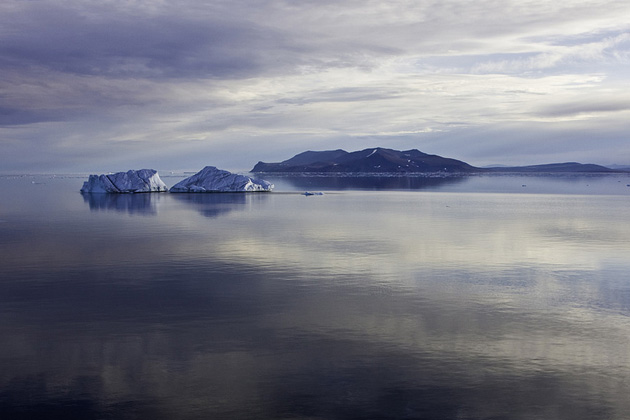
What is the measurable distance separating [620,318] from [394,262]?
351 inches

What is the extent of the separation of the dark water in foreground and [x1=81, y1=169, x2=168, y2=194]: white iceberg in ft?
176

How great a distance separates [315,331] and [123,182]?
233 feet

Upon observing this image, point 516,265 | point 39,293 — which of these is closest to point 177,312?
point 39,293

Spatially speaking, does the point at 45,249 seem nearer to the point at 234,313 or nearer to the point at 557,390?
the point at 234,313

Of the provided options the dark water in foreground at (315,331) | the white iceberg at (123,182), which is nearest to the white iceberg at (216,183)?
the white iceberg at (123,182)

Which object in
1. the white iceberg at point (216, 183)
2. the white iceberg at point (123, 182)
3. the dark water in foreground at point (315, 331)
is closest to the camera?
the dark water in foreground at point (315, 331)

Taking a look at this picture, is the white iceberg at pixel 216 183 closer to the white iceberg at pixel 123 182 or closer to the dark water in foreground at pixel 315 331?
the white iceberg at pixel 123 182

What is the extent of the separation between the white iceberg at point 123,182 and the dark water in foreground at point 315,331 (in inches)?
2109

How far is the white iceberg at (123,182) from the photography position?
252 ft

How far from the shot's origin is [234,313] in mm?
13852

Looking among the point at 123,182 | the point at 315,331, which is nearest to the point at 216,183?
the point at 123,182

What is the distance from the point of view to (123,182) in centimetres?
7756

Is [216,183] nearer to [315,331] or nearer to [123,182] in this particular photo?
[123,182]

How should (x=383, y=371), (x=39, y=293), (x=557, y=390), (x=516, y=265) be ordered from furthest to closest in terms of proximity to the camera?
1. (x=516, y=265)
2. (x=39, y=293)
3. (x=383, y=371)
4. (x=557, y=390)
